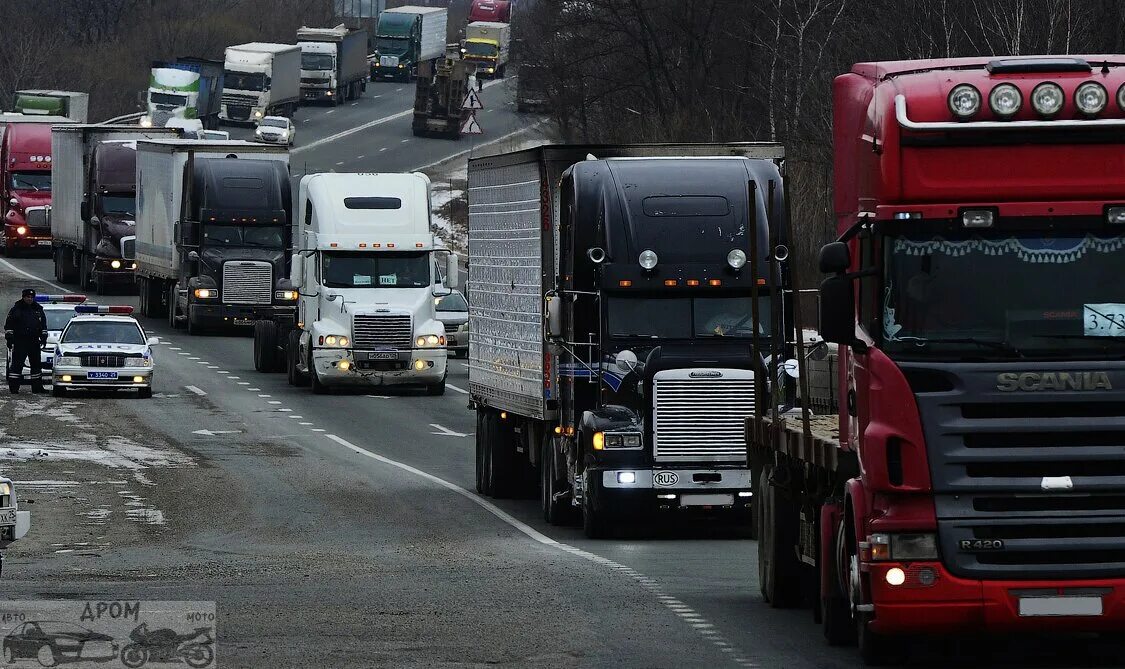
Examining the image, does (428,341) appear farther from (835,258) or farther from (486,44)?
(486,44)

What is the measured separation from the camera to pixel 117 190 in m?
61.0

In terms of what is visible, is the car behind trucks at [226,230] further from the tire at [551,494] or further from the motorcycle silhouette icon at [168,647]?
the motorcycle silhouette icon at [168,647]

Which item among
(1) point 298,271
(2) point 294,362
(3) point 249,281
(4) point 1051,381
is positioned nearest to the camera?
(4) point 1051,381

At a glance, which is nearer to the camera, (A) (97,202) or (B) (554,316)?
(B) (554,316)

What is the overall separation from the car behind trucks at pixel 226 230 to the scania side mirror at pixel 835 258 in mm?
36182

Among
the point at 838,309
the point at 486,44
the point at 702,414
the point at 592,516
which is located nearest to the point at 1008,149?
the point at 838,309

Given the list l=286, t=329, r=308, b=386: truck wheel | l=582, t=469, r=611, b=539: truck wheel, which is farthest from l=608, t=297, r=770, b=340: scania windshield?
l=286, t=329, r=308, b=386: truck wheel

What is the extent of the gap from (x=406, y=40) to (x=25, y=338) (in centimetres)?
10011

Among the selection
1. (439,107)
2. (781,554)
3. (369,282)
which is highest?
(439,107)

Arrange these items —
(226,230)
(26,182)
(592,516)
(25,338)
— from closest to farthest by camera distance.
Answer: (592,516), (25,338), (226,230), (26,182)

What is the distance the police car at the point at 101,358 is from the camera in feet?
128

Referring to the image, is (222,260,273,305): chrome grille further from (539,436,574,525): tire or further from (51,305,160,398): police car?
(539,436,574,525): tire

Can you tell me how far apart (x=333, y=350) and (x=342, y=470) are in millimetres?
12207

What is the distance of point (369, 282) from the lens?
4075 centimetres
